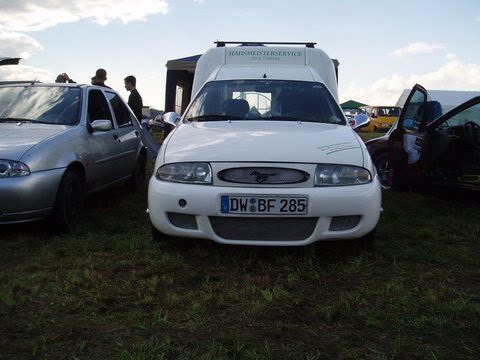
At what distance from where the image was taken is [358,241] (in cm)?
379

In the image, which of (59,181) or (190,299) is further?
(59,181)

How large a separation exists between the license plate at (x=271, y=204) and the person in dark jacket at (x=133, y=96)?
551 cm

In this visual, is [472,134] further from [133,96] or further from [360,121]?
[133,96]

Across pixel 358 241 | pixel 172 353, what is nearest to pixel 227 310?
pixel 172 353

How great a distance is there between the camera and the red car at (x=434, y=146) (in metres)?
5.46

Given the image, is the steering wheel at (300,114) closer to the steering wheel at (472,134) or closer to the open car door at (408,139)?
the open car door at (408,139)

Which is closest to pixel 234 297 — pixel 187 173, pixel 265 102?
pixel 187 173

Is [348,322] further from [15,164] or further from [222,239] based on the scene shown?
[15,164]

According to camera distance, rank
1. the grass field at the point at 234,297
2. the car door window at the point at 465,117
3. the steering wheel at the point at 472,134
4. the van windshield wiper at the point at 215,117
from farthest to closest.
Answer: the steering wheel at the point at 472,134 < the car door window at the point at 465,117 < the van windshield wiper at the point at 215,117 < the grass field at the point at 234,297

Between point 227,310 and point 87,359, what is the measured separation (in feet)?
2.66

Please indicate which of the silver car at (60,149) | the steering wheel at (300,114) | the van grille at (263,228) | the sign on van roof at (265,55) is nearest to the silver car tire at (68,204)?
the silver car at (60,149)

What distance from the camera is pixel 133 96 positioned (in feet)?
27.8

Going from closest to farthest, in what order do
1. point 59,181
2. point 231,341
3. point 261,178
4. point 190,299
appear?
1. point 231,341
2. point 190,299
3. point 261,178
4. point 59,181

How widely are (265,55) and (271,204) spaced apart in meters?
3.83
